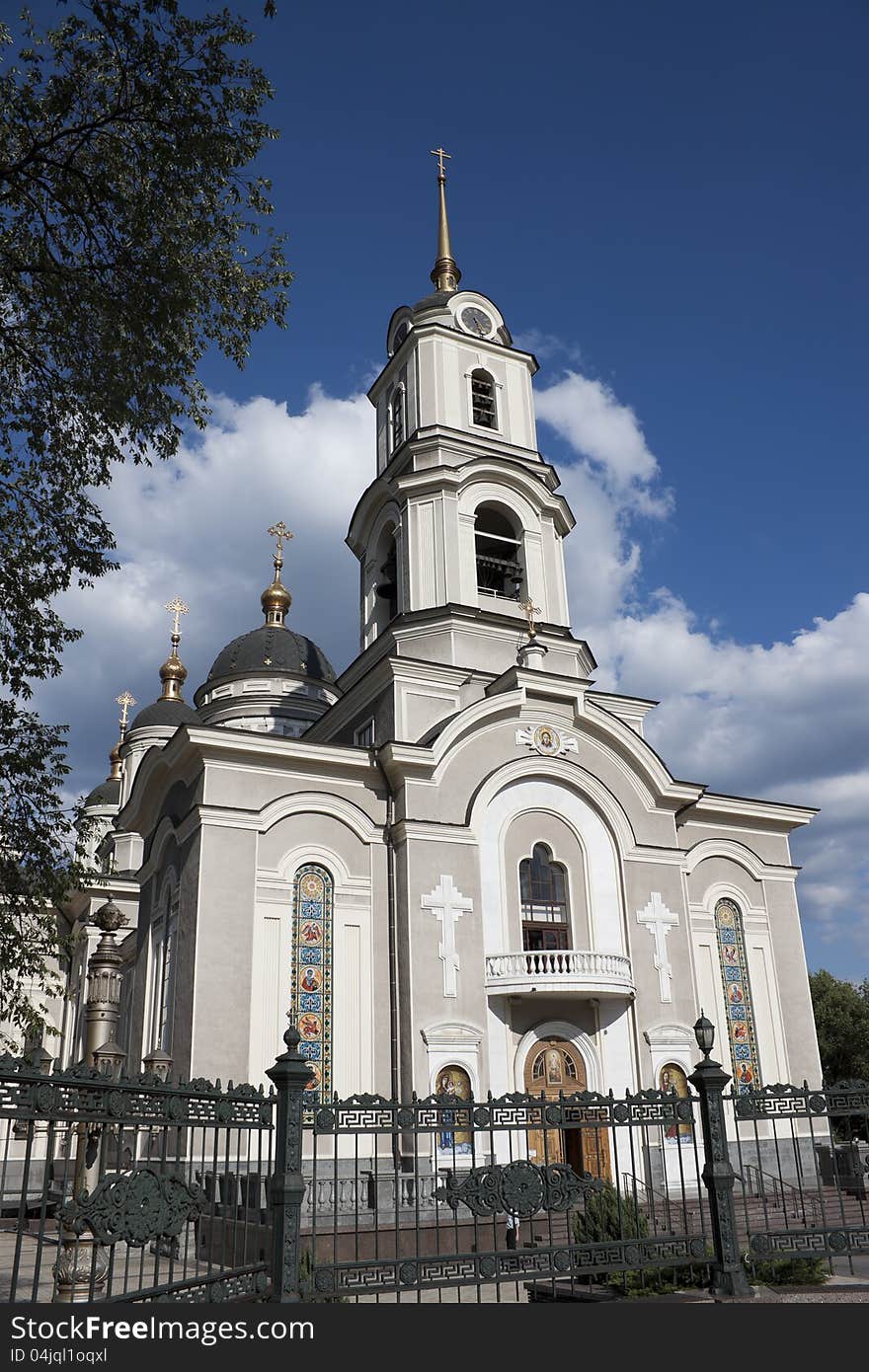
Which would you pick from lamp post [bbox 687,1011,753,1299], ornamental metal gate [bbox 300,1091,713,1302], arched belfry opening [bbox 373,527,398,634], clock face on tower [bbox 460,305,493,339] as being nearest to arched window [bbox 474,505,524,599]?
arched belfry opening [bbox 373,527,398,634]

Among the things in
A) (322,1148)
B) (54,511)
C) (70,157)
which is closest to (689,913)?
(322,1148)

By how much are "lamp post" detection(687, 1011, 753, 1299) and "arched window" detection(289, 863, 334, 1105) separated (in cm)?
863

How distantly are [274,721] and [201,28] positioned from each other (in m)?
24.7

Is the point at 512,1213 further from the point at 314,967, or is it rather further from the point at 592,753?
the point at 592,753

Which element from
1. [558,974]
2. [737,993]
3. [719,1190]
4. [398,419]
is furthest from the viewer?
[398,419]

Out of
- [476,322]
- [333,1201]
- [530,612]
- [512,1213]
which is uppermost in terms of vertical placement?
[476,322]

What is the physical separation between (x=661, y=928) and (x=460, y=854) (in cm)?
406

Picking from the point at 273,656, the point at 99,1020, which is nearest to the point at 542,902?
the point at 99,1020

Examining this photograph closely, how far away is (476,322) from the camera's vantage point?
2542 centimetres

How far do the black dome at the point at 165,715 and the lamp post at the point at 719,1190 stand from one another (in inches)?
1139

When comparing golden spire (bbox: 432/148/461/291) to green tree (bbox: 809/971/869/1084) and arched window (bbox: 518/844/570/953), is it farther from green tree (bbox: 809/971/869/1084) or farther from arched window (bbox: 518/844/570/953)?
green tree (bbox: 809/971/869/1084)

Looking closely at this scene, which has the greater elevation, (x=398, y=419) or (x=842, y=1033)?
(x=398, y=419)

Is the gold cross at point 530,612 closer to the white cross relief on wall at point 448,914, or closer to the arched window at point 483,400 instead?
the arched window at point 483,400

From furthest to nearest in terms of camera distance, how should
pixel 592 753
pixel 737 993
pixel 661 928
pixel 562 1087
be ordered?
pixel 737 993 → pixel 592 753 → pixel 661 928 → pixel 562 1087
